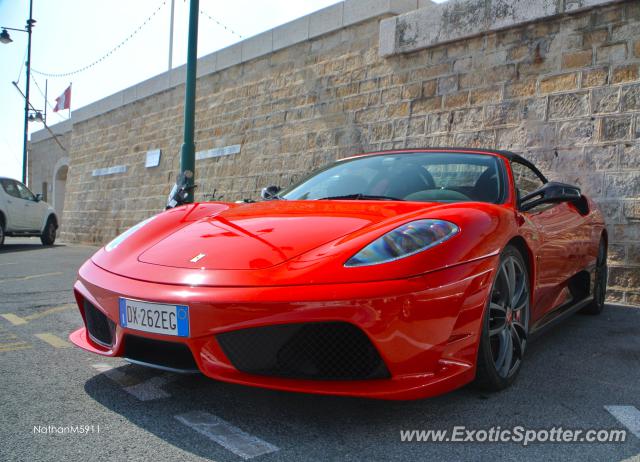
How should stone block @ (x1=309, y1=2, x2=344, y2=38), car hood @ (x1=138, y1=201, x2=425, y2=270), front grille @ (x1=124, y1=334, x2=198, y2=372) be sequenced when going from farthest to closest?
stone block @ (x1=309, y1=2, x2=344, y2=38)
car hood @ (x1=138, y1=201, x2=425, y2=270)
front grille @ (x1=124, y1=334, x2=198, y2=372)

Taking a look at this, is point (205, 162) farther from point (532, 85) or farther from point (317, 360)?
point (317, 360)

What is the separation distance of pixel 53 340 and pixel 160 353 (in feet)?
4.85

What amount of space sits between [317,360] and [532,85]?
5094 mm

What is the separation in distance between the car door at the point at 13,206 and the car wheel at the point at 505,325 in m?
11.9

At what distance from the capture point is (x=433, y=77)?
7.17 m

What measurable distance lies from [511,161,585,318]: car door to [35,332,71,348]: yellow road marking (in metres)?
2.48

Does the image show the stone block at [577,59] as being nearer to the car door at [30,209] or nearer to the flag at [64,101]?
the car door at [30,209]

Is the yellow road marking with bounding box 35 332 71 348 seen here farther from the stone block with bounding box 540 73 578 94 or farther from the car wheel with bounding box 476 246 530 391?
the stone block with bounding box 540 73 578 94

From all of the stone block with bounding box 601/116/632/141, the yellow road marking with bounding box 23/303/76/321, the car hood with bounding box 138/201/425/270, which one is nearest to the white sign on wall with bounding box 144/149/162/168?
the yellow road marking with bounding box 23/303/76/321

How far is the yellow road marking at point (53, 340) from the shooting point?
3.27 meters

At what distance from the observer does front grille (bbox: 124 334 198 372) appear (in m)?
2.11

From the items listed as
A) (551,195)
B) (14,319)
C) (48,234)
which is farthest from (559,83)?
(48,234)

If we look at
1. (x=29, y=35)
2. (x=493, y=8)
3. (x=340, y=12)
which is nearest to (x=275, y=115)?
(x=340, y=12)

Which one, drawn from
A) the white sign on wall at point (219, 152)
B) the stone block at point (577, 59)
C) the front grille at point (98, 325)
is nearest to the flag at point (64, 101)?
the white sign on wall at point (219, 152)
